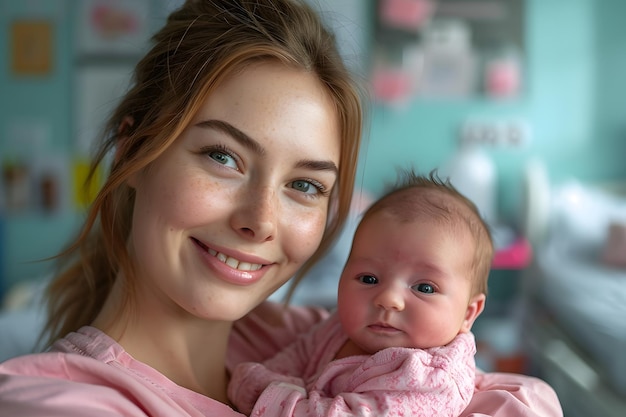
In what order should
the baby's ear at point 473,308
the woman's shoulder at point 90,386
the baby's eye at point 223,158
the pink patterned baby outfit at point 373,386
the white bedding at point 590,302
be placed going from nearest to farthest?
1. the woman's shoulder at point 90,386
2. the pink patterned baby outfit at point 373,386
3. the baby's eye at point 223,158
4. the baby's ear at point 473,308
5. the white bedding at point 590,302

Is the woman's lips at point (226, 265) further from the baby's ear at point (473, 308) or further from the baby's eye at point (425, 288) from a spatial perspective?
the baby's ear at point (473, 308)

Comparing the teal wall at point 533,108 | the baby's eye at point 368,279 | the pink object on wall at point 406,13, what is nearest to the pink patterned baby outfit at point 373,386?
the baby's eye at point 368,279

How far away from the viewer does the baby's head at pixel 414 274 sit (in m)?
0.97

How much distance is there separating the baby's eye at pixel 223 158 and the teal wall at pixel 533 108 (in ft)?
9.92

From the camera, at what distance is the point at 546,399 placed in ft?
3.26

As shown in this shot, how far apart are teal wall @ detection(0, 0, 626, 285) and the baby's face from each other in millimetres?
2912

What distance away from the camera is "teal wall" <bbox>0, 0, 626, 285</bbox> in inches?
156

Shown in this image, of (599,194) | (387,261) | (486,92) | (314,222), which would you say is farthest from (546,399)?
(486,92)

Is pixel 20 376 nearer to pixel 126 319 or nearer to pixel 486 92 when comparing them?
pixel 126 319

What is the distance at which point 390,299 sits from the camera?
959mm

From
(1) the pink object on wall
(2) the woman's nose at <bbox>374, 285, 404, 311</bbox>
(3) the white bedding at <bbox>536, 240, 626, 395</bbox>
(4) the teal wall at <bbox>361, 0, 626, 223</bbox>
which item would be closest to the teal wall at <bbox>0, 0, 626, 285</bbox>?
(4) the teal wall at <bbox>361, 0, 626, 223</bbox>

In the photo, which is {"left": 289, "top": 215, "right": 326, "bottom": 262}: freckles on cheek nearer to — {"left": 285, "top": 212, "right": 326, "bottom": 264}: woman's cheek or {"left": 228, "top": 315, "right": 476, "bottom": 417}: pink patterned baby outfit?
{"left": 285, "top": 212, "right": 326, "bottom": 264}: woman's cheek

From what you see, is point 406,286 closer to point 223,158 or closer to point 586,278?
point 223,158

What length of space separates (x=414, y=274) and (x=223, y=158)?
1.06 ft
